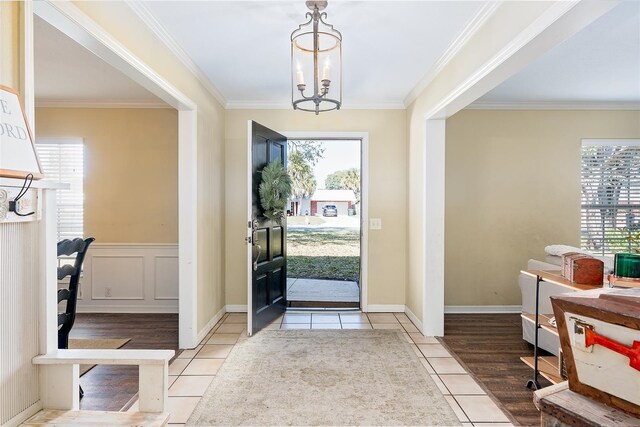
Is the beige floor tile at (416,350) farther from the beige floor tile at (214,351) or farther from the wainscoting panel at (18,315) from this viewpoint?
the wainscoting panel at (18,315)

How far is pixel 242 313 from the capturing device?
4348mm

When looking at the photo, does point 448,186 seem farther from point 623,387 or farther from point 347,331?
point 623,387

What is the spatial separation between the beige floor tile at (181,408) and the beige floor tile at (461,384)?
1.73 m

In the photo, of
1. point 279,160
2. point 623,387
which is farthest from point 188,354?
point 623,387

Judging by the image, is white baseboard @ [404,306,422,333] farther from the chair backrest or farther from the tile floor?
the chair backrest

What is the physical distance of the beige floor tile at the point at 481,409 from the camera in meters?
2.16

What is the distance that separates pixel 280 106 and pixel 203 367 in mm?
2976

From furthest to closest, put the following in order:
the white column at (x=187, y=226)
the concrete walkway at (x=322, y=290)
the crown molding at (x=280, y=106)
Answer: the concrete walkway at (x=322, y=290) → the crown molding at (x=280, y=106) → the white column at (x=187, y=226)

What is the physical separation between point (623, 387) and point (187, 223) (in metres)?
3.09

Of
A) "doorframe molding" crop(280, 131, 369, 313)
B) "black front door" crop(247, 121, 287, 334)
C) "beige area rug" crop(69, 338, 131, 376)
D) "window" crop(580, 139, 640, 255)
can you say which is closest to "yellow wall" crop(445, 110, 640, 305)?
"window" crop(580, 139, 640, 255)

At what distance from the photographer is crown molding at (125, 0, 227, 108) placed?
2.24 m

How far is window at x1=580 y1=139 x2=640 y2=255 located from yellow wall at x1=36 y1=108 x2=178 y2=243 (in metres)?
5.08

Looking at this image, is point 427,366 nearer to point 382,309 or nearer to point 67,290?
point 382,309

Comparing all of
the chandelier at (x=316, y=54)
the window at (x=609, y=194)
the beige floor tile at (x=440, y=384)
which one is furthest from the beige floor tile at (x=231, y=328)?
the window at (x=609, y=194)
